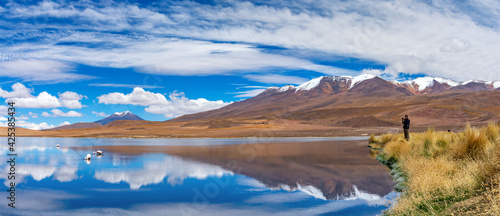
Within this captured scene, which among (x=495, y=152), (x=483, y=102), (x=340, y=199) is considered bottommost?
(x=340, y=199)

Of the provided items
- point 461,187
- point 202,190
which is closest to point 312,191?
point 202,190

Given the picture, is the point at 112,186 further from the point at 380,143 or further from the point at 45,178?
the point at 380,143

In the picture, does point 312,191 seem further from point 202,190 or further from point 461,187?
point 461,187

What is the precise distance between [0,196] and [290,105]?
182 meters

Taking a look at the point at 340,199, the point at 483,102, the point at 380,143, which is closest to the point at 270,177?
the point at 340,199

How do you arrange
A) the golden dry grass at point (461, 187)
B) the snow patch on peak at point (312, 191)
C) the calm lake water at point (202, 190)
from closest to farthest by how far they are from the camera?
1. the golden dry grass at point (461, 187)
2. the calm lake water at point (202, 190)
3. the snow patch on peak at point (312, 191)

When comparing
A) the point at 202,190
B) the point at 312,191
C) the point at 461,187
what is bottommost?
the point at 312,191

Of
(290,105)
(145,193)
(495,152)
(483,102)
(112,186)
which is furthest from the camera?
(290,105)

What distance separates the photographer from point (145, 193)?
33.6ft

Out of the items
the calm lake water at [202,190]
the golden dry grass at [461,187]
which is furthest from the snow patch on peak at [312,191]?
the golden dry grass at [461,187]

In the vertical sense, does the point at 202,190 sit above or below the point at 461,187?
below

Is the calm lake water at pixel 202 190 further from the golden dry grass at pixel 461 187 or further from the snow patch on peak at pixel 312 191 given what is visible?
the golden dry grass at pixel 461 187

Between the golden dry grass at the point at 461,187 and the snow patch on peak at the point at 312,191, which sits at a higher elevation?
the golden dry grass at the point at 461,187

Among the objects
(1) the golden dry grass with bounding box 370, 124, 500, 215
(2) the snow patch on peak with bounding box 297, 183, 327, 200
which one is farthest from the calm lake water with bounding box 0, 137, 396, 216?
(1) the golden dry grass with bounding box 370, 124, 500, 215
